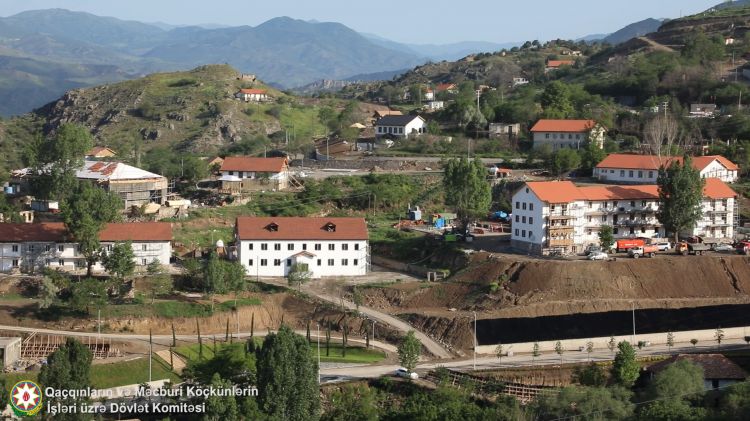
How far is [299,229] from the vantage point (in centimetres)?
5300

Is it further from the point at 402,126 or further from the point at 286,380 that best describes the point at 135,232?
the point at 402,126

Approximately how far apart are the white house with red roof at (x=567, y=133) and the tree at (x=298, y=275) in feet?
90.0

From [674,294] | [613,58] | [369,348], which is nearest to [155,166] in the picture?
[369,348]

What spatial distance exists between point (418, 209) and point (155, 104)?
43.0 metres

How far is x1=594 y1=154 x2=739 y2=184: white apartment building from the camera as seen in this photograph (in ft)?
201

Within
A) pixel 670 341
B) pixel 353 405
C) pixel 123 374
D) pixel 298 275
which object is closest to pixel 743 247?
pixel 670 341

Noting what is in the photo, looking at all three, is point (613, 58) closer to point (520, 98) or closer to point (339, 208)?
point (520, 98)

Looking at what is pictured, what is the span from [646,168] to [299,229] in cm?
2150

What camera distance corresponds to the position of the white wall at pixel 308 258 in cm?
5216

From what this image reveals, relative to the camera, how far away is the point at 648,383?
3841cm

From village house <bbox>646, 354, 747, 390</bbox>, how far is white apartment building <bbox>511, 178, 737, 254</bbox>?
13.1 meters

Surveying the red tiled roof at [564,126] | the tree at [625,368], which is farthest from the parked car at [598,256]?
the red tiled roof at [564,126]

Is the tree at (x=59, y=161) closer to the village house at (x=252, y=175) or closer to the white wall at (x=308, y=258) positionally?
the village house at (x=252, y=175)

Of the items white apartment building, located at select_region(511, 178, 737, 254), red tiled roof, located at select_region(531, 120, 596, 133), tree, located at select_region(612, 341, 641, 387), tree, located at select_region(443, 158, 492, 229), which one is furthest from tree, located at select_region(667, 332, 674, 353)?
red tiled roof, located at select_region(531, 120, 596, 133)
